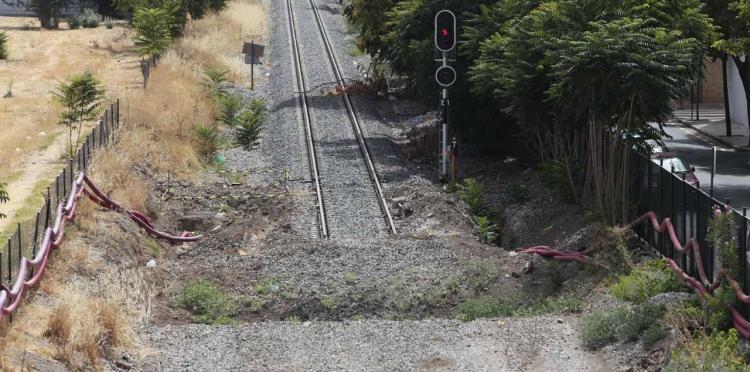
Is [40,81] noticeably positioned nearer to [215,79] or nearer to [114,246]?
[215,79]

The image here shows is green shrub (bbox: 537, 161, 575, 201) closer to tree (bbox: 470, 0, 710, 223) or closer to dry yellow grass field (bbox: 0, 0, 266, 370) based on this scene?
tree (bbox: 470, 0, 710, 223)

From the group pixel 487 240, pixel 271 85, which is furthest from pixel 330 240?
pixel 271 85

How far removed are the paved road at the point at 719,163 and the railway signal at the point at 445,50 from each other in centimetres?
589

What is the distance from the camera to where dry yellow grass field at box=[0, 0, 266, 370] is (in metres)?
14.8

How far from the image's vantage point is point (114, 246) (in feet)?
70.9

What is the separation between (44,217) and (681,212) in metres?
10.5

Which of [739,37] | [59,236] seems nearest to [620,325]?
[59,236]

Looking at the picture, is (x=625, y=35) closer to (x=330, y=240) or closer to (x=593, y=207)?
(x=593, y=207)

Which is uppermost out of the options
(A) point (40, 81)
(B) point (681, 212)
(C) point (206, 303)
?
(A) point (40, 81)

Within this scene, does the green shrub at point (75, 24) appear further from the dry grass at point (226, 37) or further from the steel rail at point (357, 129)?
the steel rail at point (357, 129)

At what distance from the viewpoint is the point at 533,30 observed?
84.0ft

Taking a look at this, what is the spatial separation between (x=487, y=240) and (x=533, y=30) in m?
4.81

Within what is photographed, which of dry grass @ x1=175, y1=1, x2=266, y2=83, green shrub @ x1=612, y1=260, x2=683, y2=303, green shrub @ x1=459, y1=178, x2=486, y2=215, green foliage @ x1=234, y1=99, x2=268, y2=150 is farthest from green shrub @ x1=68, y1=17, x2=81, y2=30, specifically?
green shrub @ x1=612, y1=260, x2=683, y2=303

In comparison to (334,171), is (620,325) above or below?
below
